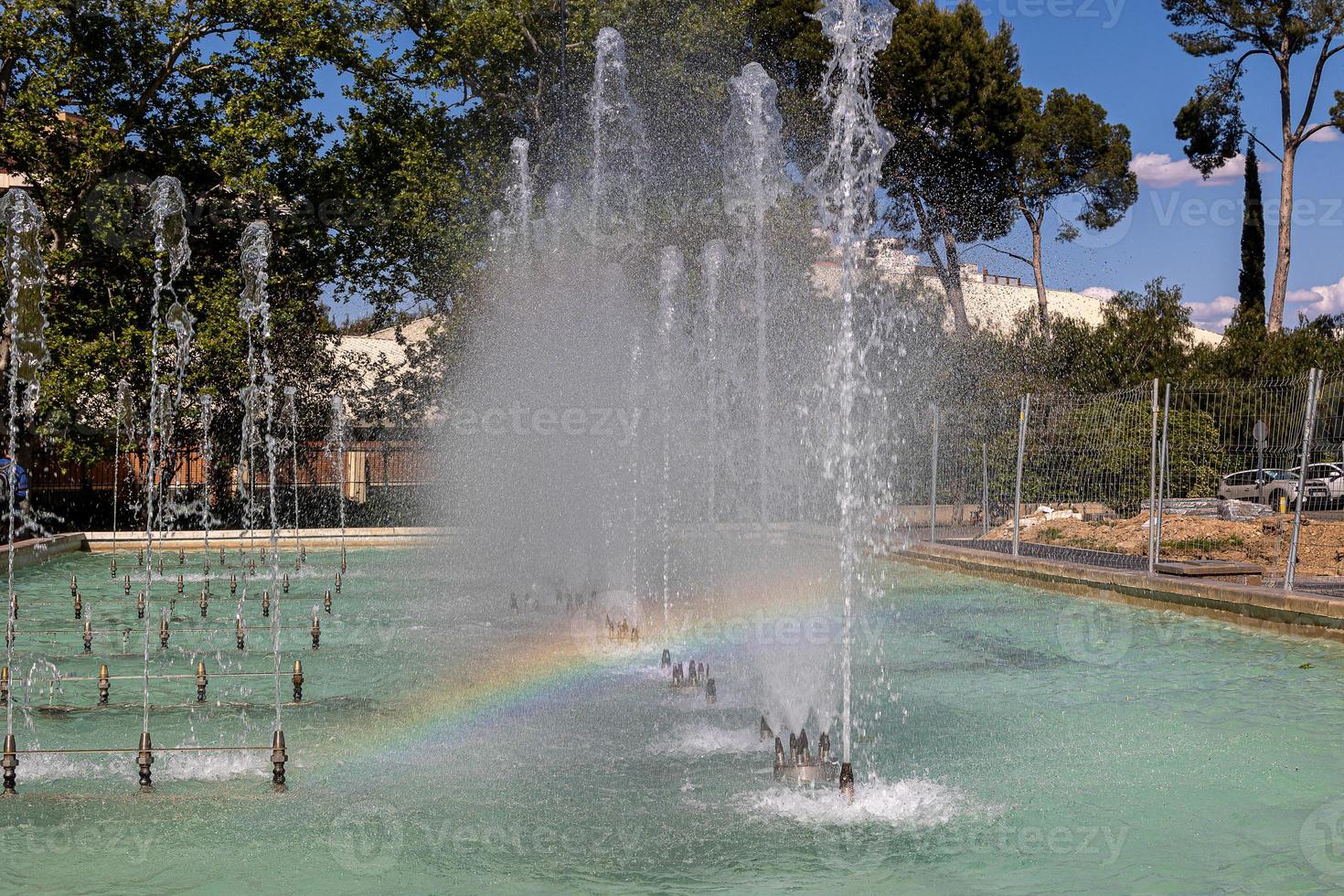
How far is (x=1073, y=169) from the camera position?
32.5 meters

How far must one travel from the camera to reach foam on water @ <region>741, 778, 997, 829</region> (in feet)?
17.2

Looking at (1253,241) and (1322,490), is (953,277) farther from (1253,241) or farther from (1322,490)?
(1322,490)

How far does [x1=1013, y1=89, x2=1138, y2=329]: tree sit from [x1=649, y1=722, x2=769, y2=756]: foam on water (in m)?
26.4

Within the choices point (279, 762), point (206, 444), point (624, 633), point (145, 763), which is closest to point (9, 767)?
point (145, 763)

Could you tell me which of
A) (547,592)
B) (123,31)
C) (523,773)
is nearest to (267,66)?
(123,31)

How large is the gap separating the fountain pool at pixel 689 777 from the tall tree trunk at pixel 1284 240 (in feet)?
81.2

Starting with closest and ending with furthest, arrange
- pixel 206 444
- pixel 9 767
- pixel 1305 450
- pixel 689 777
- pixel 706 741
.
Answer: pixel 9 767 → pixel 689 777 → pixel 706 741 → pixel 1305 450 → pixel 206 444

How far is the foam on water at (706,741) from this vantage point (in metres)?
6.33

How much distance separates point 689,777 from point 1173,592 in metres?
6.96

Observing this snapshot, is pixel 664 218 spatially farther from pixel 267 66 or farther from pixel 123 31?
pixel 123 31

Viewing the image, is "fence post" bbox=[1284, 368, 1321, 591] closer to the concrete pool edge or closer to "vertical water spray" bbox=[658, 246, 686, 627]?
the concrete pool edge

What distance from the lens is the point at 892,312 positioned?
29.5 m

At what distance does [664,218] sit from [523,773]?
2106 cm

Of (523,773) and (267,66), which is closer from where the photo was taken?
(523,773)
